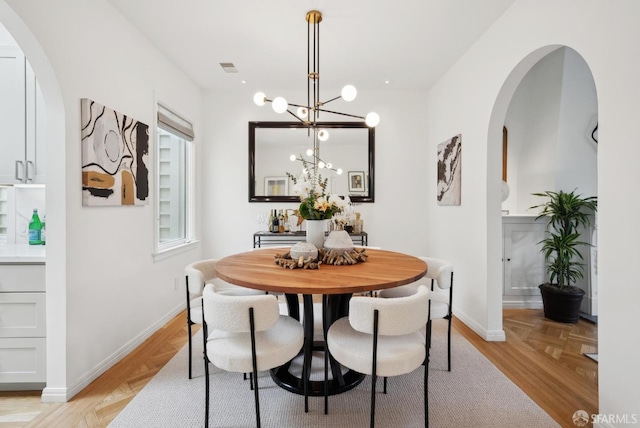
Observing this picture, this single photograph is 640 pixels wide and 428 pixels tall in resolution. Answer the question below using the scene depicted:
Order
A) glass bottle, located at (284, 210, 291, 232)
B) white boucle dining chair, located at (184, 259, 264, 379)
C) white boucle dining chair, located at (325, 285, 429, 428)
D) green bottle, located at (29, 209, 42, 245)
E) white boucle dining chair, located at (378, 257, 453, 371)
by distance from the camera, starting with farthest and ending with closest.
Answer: glass bottle, located at (284, 210, 291, 232), green bottle, located at (29, 209, 42, 245), white boucle dining chair, located at (378, 257, 453, 371), white boucle dining chair, located at (184, 259, 264, 379), white boucle dining chair, located at (325, 285, 429, 428)

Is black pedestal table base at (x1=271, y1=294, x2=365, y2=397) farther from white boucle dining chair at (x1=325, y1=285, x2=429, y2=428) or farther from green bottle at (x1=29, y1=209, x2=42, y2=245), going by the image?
green bottle at (x1=29, y1=209, x2=42, y2=245)

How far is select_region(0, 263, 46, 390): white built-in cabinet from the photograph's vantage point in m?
1.89

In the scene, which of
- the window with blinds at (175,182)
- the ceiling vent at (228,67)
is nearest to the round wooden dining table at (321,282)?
the window with blinds at (175,182)

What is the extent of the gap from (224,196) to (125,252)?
1.79 meters

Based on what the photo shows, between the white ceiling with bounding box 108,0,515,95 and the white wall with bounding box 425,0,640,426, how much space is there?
34 cm

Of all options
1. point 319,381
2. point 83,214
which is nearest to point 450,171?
point 319,381

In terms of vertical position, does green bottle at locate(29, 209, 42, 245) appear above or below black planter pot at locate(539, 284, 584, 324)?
above

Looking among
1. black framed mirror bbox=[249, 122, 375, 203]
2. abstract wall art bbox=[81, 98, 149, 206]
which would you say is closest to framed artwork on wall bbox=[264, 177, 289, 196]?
black framed mirror bbox=[249, 122, 375, 203]

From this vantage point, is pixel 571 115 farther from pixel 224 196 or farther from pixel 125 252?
pixel 125 252

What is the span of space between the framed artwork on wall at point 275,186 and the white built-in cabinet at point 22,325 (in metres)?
2.59

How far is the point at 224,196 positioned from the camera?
4.18 m

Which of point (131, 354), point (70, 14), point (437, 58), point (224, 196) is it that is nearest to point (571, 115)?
point (437, 58)

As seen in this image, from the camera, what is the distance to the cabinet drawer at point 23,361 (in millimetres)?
1903

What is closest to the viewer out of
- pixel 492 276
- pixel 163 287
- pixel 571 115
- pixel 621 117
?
pixel 621 117
